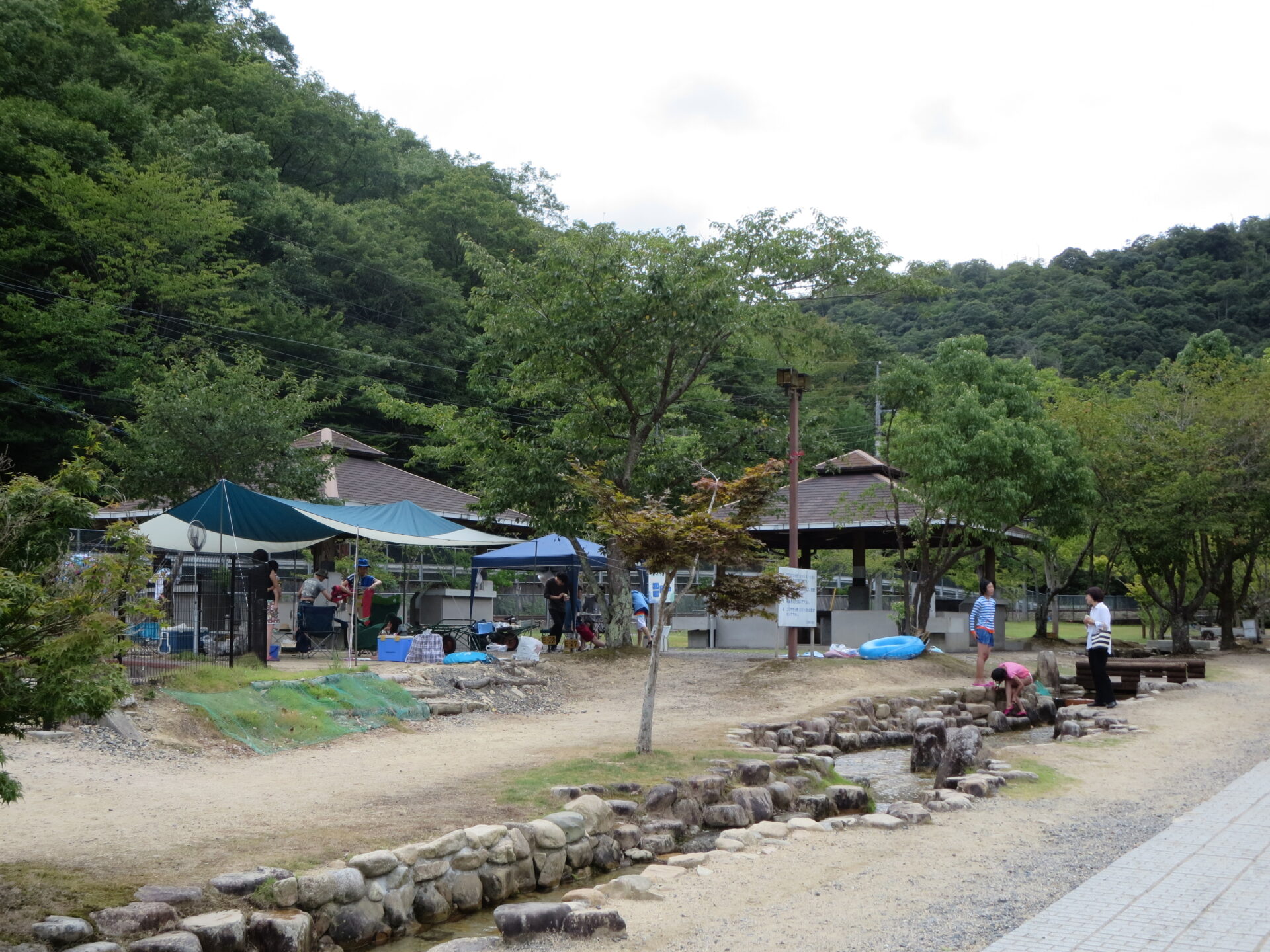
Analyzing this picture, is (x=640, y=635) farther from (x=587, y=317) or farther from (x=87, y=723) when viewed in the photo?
(x=87, y=723)

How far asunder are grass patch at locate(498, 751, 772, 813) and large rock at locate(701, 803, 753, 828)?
20.7 inches

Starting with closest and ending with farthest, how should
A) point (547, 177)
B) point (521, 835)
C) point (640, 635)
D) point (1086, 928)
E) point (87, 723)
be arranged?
point (1086, 928) < point (521, 835) < point (87, 723) < point (640, 635) < point (547, 177)

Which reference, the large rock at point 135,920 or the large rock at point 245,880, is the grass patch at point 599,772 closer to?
the large rock at point 245,880

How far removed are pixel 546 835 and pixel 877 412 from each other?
3402 centimetres

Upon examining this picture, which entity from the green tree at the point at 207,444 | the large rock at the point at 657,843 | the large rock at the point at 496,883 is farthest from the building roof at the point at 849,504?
the large rock at the point at 496,883

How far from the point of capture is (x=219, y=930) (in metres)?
4.94

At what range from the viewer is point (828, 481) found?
969 inches

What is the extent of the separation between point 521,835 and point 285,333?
2847 centimetres

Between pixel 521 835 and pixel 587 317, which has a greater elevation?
pixel 587 317

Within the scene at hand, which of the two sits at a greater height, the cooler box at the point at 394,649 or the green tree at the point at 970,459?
the green tree at the point at 970,459

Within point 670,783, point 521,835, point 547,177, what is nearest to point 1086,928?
point 521,835

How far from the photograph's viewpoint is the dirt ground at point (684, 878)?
5.52 m

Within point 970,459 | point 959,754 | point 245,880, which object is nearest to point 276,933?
point 245,880

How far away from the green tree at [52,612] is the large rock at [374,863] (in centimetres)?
172
